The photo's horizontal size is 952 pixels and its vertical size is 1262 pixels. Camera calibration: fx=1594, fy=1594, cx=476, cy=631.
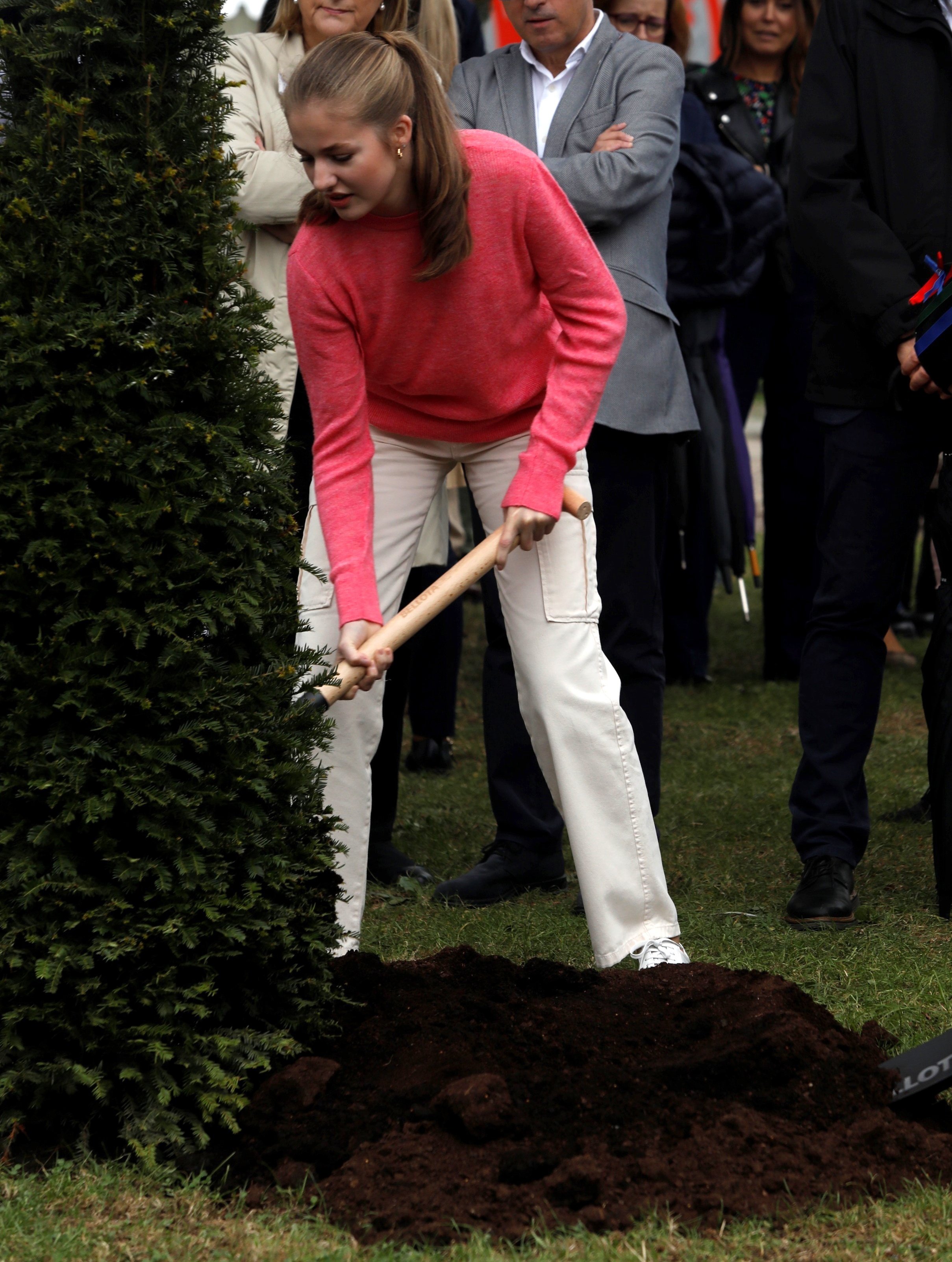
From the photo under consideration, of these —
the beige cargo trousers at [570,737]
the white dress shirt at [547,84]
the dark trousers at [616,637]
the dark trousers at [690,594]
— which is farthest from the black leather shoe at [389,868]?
the dark trousers at [690,594]

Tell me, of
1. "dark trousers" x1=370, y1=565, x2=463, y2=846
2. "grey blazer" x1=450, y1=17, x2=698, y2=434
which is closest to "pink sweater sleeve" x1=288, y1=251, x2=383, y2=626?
"grey blazer" x1=450, y1=17, x2=698, y2=434

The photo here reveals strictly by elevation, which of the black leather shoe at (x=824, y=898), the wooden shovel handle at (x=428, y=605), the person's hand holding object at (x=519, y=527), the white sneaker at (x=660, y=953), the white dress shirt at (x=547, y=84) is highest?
the white dress shirt at (x=547, y=84)

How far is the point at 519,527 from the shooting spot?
3447mm

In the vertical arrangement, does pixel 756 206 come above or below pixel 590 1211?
above

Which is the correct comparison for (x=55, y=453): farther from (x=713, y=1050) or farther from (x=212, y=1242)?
(x=713, y=1050)

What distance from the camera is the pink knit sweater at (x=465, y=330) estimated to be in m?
3.39

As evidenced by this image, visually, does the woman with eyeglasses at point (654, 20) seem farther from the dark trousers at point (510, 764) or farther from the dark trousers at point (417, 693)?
the dark trousers at point (510, 764)

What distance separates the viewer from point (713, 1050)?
297 cm

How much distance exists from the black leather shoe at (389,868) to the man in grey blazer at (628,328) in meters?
0.21

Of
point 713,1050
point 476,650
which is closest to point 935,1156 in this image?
point 713,1050

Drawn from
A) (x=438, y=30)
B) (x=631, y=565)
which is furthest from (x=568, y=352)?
(x=438, y=30)

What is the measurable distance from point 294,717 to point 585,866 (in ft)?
2.88

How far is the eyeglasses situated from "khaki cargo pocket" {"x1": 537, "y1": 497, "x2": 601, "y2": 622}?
3.10 meters

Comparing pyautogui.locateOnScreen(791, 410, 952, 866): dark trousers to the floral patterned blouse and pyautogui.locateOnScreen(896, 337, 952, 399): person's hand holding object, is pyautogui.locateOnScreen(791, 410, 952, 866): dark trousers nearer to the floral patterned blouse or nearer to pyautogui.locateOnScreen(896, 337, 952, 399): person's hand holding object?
pyautogui.locateOnScreen(896, 337, 952, 399): person's hand holding object
